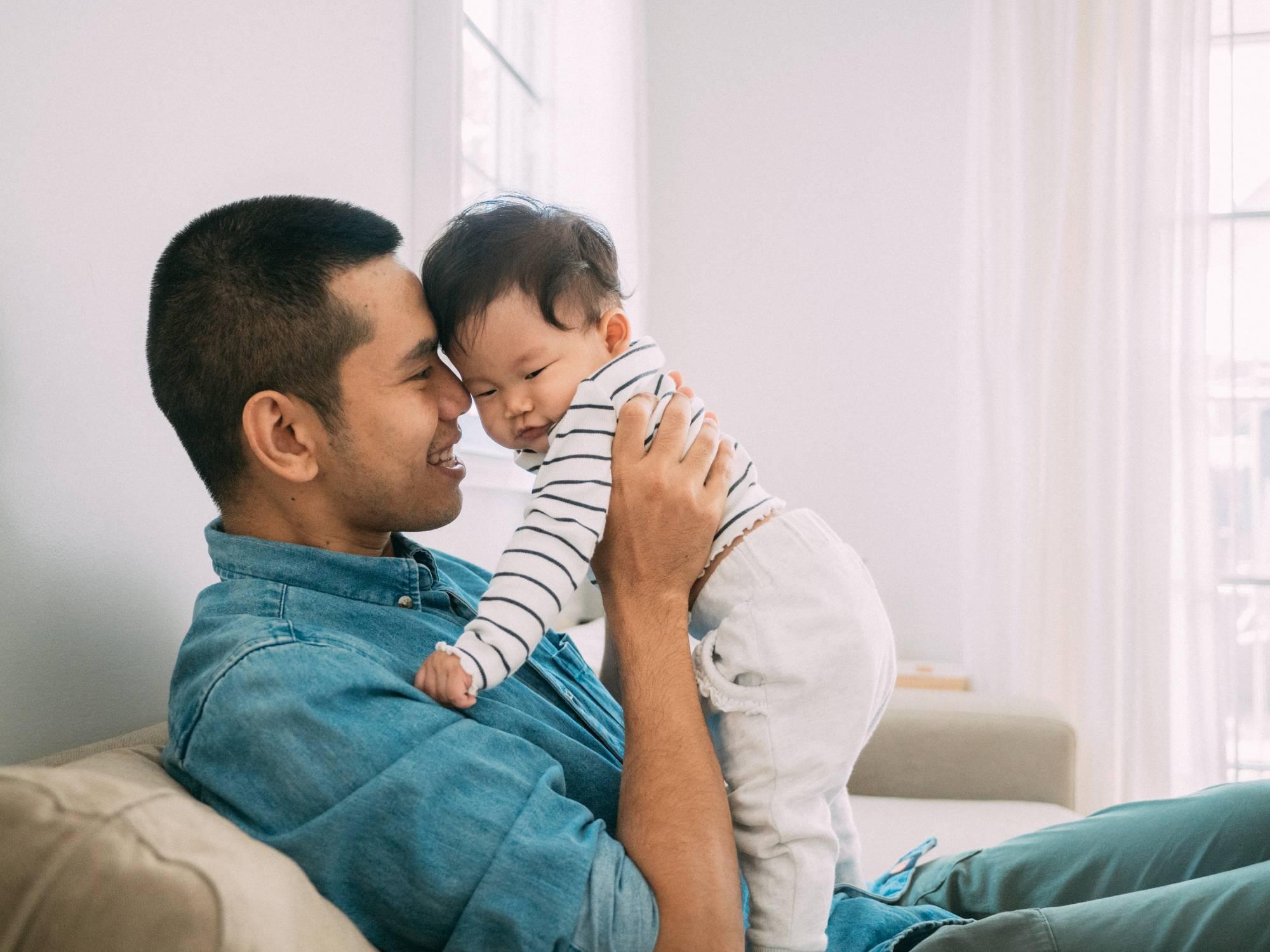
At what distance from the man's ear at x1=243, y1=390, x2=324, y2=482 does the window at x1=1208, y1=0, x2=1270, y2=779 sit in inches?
121

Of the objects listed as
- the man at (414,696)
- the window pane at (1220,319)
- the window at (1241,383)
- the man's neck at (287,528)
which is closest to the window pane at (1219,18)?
the window at (1241,383)

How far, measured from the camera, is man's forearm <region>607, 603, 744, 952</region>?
3.09ft

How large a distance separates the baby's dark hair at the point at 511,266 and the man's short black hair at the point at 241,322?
0.13 metres

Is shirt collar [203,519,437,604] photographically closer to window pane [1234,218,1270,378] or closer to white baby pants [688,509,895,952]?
white baby pants [688,509,895,952]

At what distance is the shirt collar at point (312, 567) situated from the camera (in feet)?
3.43

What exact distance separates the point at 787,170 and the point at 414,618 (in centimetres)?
310

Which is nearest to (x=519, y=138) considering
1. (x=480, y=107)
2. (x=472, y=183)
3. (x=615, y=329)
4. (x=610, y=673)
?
(x=480, y=107)

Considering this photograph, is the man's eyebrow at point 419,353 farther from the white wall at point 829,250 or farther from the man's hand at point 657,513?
the white wall at point 829,250

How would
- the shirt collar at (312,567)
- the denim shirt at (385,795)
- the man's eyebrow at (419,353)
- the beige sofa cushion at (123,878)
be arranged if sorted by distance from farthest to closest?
the man's eyebrow at (419,353), the shirt collar at (312,567), the denim shirt at (385,795), the beige sofa cushion at (123,878)

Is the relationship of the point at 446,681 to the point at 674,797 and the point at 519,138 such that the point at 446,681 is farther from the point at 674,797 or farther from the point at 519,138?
the point at 519,138

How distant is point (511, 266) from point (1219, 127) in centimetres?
302

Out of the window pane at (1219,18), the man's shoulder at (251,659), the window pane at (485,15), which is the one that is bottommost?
the man's shoulder at (251,659)

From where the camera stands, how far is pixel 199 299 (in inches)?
41.1

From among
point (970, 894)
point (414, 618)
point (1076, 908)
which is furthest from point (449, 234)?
point (970, 894)
